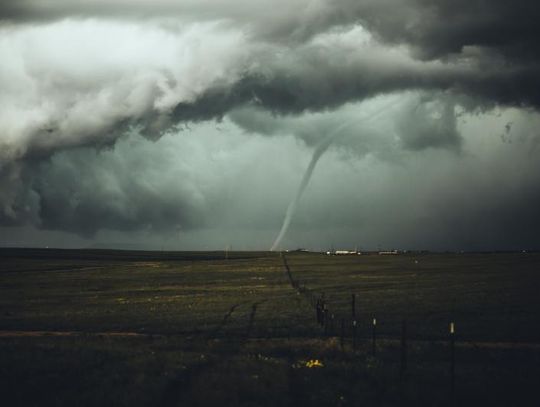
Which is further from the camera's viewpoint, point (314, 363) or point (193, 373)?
point (314, 363)

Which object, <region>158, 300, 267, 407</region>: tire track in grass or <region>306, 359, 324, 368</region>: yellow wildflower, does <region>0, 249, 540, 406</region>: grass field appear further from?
<region>306, 359, 324, 368</region>: yellow wildflower

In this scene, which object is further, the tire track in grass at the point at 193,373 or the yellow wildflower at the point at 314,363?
the yellow wildflower at the point at 314,363

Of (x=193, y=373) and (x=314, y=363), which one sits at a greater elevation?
(x=314, y=363)

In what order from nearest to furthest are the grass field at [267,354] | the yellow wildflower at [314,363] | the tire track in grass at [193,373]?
the tire track in grass at [193,373] → the grass field at [267,354] → the yellow wildflower at [314,363]

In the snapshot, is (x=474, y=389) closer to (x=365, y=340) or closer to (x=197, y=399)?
(x=197, y=399)

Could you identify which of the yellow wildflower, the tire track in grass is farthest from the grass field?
the yellow wildflower

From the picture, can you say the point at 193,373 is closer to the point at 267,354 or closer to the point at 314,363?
the point at 314,363

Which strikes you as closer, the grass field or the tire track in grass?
the tire track in grass

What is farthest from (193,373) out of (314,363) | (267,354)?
(267,354)

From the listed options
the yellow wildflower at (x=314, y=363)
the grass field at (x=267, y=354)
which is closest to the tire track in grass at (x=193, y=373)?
the grass field at (x=267, y=354)

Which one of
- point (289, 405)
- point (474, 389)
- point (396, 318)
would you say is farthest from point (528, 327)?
point (289, 405)

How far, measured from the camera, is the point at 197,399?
1838cm

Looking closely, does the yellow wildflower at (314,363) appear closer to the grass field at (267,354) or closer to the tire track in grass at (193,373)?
the grass field at (267,354)

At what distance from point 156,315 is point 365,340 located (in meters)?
25.4
